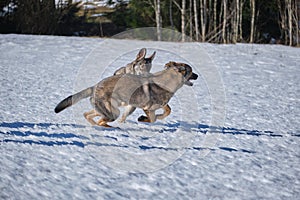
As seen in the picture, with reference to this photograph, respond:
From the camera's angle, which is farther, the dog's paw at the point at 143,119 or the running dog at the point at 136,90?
the dog's paw at the point at 143,119

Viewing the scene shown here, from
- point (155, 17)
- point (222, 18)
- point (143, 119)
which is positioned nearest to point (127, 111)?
point (143, 119)

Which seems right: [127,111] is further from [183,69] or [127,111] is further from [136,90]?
Answer: [183,69]

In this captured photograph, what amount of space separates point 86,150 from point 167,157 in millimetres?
653

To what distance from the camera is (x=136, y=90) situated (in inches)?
114

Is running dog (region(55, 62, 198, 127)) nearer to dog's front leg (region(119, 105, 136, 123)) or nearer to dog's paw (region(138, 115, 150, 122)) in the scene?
dog's paw (region(138, 115, 150, 122))

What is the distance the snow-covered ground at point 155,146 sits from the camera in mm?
2578

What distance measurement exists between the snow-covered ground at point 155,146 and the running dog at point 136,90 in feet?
0.56

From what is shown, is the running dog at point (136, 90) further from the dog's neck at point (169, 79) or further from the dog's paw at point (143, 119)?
the dog's paw at point (143, 119)

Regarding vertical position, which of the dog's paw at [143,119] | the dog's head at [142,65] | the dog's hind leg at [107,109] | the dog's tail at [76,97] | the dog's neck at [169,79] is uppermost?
the dog's head at [142,65]

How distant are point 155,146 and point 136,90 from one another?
0.60 meters

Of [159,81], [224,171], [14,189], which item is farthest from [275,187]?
[14,189]

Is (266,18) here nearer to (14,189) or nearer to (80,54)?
(80,54)

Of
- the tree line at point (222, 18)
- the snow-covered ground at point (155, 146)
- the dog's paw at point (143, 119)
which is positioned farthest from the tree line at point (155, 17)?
the dog's paw at point (143, 119)

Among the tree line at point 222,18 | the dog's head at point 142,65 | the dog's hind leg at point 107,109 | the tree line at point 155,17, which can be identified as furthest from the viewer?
the tree line at point 155,17
